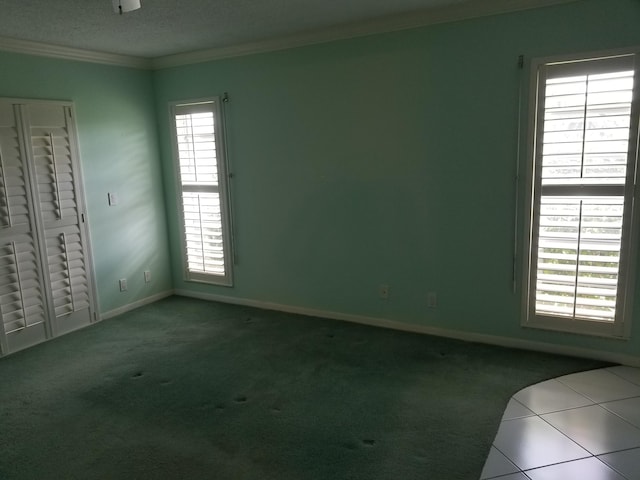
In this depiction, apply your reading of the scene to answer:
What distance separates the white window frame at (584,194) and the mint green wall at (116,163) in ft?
11.6

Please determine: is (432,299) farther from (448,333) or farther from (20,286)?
(20,286)

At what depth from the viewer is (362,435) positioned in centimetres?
250

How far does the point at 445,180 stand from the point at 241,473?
2.43m

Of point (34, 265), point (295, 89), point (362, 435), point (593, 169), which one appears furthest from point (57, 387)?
point (593, 169)

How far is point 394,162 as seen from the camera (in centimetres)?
370

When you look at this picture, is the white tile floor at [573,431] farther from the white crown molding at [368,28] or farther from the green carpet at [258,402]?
the white crown molding at [368,28]

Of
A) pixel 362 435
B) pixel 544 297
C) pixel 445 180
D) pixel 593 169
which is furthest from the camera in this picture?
pixel 445 180

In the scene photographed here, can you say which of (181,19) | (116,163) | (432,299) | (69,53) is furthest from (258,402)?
(69,53)

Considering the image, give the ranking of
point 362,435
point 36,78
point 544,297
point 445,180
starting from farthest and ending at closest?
1. point 36,78
2. point 445,180
3. point 544,297
4. point 362,435

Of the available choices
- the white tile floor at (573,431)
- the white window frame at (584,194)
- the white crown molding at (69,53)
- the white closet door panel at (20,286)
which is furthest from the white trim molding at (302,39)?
the white tile floor at (573,431)

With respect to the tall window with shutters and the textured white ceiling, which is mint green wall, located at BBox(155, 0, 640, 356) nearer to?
the tall window with shutters

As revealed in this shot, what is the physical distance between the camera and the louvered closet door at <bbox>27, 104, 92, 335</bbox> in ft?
12.5

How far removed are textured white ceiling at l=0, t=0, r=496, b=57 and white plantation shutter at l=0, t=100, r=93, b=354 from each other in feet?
2.17

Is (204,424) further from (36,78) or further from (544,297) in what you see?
(36,78)
